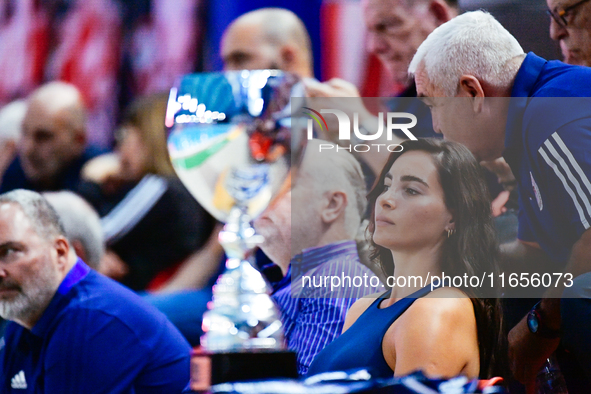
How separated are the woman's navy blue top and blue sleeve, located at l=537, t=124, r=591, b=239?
297 mm

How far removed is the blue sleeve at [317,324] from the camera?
4.16 ft

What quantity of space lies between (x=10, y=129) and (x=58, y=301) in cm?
193

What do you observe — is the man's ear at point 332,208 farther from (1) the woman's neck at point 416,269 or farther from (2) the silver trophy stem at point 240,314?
(2) the silver trophy stem at point 240,314

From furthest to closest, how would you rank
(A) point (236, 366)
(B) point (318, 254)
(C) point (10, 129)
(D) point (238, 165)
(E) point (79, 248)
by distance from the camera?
(C) point (10, 129) → (E) point (79, 248) → (B) point (318, 254) → (D) point (238, 165) → (A) point (236, 366)

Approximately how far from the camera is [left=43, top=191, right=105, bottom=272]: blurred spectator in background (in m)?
2.35

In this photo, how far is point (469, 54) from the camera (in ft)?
4.11

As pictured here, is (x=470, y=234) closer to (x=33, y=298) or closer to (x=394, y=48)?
(x=394, y=48)

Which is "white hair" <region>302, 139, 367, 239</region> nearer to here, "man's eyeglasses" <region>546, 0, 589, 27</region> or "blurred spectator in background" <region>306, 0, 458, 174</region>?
"blurred spectator in background" <region>306, 0, 458, 174</region>

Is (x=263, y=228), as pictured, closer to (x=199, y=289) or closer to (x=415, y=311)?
(x=415, y=311)

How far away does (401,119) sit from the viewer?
124 centimetres

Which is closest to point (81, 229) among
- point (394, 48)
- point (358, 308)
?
point (394, 48)

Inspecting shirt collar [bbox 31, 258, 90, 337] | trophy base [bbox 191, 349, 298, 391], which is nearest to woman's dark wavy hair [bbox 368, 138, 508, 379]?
trophy base [bbox 191, 349, 298, 391]

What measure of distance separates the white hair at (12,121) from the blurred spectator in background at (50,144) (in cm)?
13

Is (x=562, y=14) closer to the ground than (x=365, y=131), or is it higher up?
higher up
